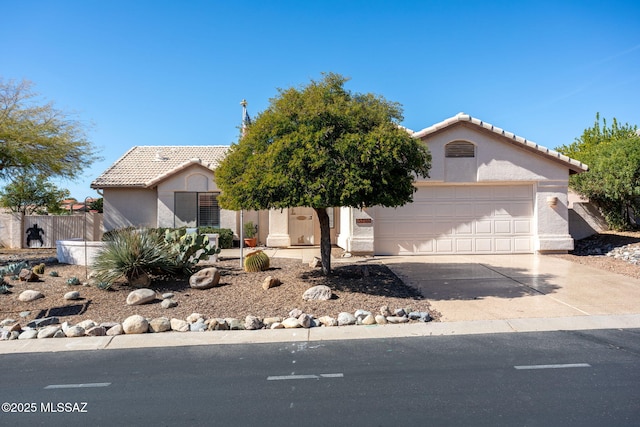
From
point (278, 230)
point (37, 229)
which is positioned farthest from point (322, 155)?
point (37, 229)

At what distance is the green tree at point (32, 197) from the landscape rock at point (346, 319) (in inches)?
962

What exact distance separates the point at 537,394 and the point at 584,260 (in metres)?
10.7

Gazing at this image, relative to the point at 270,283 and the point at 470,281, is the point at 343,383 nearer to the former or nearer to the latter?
the point at 270,283

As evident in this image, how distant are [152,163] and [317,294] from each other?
49.1 feet

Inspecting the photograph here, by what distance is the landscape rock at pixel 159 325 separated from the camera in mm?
7086

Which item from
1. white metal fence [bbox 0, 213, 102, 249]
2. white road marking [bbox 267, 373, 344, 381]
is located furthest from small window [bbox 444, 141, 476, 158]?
white metal fence [bbox 0, 213, 102, 249]

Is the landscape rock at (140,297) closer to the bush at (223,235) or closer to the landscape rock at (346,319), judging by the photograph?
the landscape rock at (346,319)

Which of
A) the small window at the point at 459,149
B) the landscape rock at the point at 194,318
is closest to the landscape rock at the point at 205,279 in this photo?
the landscape rock at the point at 194,318

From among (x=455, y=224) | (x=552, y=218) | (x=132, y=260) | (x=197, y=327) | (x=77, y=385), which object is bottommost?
(x=77, y=385)

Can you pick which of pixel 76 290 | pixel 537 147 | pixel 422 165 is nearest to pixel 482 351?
pixel 422 165

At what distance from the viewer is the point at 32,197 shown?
2683cm

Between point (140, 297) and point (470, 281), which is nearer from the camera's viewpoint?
point (140, 297)

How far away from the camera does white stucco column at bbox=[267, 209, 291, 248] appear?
17859mm

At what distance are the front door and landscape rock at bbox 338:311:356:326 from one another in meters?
11.2
